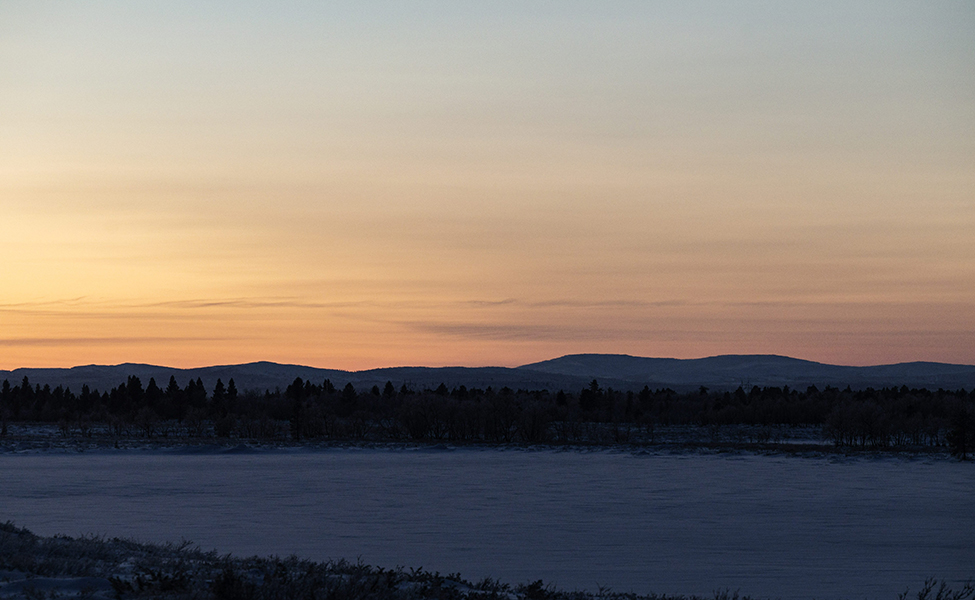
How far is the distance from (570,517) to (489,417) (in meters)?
61.3

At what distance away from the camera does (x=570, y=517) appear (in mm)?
27922

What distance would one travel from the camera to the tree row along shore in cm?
7881

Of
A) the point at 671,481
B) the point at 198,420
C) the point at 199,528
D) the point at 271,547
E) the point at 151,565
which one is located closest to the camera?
the point at 151,565

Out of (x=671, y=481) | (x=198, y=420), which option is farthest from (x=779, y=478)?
(x=198, y=420)

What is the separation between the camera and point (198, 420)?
9875 centimetres

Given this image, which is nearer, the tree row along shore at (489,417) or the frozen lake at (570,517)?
the frozen lake at (570,517)

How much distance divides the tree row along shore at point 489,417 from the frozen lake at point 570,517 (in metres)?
26.8

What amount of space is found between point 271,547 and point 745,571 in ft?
34.8

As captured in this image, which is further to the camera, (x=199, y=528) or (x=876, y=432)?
(x=876, y=432)

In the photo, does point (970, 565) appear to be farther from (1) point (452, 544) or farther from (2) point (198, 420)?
(2) point (198, 420)

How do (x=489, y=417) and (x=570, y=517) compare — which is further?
(x=489, y=417)

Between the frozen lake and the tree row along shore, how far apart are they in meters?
26.8

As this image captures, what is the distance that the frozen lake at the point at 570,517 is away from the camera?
62.8ft

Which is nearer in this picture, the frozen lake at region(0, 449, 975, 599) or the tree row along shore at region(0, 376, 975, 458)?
the frozen lake at region(0, 449, 975, 599)
